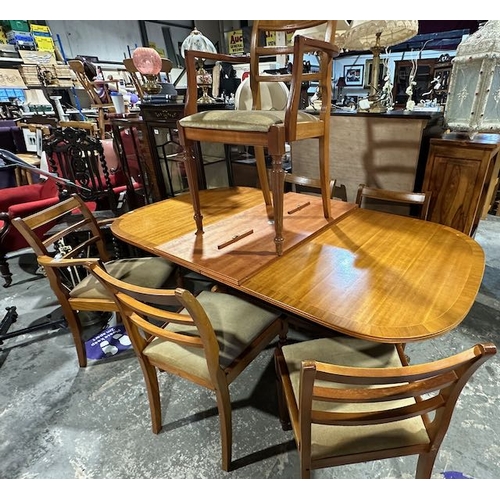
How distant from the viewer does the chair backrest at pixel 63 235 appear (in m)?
1.45

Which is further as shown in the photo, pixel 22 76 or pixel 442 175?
pixel 22 76

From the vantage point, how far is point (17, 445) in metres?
1.34

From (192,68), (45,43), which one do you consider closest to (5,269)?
(192,68)

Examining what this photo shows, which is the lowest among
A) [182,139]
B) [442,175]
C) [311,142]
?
[442,175]

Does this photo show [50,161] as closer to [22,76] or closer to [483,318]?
[483,318]

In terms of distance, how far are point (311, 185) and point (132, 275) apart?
1.17 meters

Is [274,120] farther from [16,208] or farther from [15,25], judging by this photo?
[15,25]

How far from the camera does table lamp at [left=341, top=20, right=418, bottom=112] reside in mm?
1777

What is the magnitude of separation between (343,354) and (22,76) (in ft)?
20.5

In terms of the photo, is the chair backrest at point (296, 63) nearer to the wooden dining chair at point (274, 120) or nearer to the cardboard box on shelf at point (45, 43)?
the wooden dining chair at point (274, 120)

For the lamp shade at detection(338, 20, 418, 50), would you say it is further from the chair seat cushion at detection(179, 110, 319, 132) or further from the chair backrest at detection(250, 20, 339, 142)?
the chair seat cushion at detection(179, 110, 319, 132)

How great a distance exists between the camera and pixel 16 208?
7.64ft
